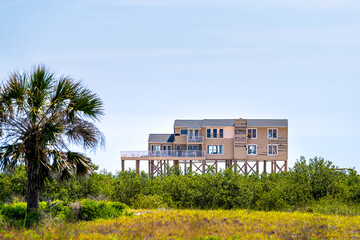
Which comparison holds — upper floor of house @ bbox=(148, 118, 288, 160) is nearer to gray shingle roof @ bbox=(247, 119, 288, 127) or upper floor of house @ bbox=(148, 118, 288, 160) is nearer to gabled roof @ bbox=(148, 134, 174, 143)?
gray shingle roof @ bbox=(247, 119, 288, 127)

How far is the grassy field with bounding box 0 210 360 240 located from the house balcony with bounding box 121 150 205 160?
1037 inches

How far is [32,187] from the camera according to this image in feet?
56.6

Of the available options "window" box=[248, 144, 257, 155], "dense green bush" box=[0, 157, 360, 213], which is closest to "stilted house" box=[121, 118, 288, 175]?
"window" box=[248, 144, 257, 155]

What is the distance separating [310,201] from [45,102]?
13.9 metres

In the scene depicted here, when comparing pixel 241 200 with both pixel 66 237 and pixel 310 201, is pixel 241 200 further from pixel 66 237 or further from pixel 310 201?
pixel 66 237

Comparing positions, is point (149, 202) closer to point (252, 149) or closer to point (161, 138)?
point (252, 149)

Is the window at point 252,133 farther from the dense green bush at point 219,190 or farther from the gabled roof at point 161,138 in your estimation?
the dense green bush at point 219,190

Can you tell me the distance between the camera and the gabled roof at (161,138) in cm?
4805

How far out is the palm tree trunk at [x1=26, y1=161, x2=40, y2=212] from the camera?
17.1 m

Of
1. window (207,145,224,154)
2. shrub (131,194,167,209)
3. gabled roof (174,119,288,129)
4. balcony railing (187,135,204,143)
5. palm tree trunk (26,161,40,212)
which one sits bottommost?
shrub (131,194,167,209)

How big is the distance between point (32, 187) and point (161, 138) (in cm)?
3178

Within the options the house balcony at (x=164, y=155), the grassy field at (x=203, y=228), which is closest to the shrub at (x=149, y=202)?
the grassy field at (x=203, y=228)

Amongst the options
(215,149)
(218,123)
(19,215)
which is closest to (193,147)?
(215,149)

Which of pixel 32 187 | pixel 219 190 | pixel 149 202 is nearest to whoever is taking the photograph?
pixel 32 187
